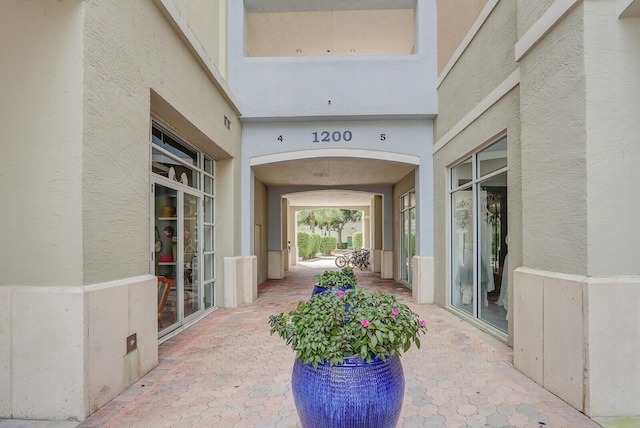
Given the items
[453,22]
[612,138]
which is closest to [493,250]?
[612,138]

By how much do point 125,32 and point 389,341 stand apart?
3.71m

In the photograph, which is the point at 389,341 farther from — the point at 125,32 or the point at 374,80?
the point at 374,80

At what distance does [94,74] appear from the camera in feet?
10.0

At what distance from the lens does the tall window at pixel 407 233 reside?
32.2ft

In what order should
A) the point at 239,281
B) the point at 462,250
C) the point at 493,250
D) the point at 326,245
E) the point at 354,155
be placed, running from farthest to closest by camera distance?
the point at 326,245, the point at 354,155, the point at 239,281, the point at 462,250, the point at 493,250

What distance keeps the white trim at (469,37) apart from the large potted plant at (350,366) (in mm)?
4794

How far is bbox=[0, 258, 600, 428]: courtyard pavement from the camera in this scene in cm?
286

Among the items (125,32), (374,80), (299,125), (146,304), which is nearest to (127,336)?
(146,304)

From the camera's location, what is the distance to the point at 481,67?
17.6 ft

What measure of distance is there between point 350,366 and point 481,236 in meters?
4.31

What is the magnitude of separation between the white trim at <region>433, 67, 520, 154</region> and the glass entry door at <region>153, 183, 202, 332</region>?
185 inches

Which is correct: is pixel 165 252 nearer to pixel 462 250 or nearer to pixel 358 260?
pixel 462 250

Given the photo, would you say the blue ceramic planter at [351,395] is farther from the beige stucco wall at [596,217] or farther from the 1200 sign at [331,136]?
the 1200 sign at [331,136]

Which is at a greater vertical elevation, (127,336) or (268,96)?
(268,96)
